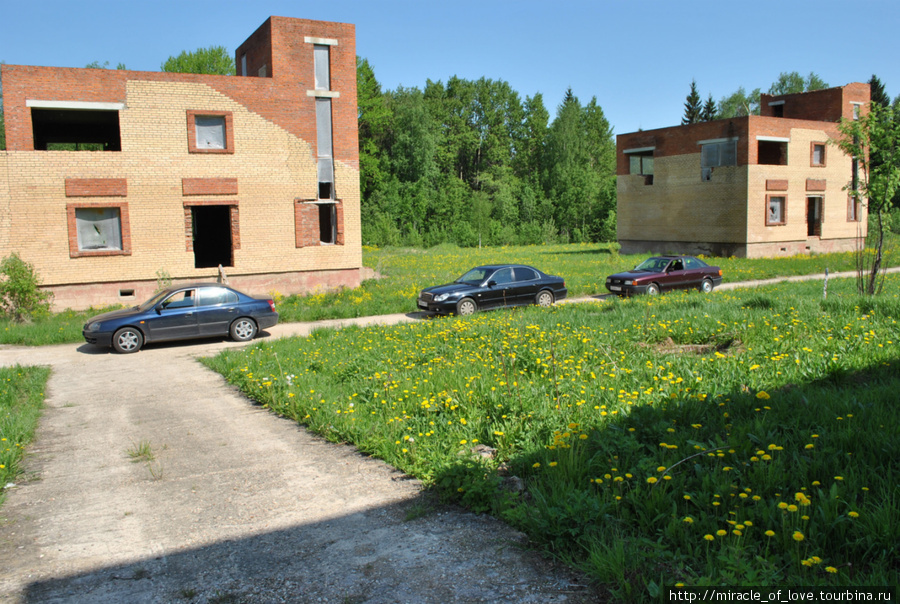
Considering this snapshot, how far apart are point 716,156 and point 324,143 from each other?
2396 centimetres

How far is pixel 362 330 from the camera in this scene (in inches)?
587

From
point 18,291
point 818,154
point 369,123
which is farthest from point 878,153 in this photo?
point 369,123

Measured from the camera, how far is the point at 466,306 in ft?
61.0

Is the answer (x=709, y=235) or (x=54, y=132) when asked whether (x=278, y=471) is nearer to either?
(x=54, y=132)

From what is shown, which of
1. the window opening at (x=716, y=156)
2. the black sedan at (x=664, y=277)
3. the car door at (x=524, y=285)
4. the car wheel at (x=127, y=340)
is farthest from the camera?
the window opening at (x=716, y=156)

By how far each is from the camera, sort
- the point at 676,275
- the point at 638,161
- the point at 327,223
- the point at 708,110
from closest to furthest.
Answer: the point at 676,275 < the point at 327,223 < the point at 638,161 < the point at 708,110

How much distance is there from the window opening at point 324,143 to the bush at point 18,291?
957 cm

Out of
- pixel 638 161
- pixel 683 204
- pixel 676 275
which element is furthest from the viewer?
pixel 638 161

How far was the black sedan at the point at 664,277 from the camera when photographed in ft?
71.4

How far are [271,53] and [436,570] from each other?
2201 centimetres

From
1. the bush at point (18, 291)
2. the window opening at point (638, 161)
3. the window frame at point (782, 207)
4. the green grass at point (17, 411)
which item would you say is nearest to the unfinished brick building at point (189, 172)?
the bush at point (18, 291)

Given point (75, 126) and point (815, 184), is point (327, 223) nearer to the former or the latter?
point (75, 126)

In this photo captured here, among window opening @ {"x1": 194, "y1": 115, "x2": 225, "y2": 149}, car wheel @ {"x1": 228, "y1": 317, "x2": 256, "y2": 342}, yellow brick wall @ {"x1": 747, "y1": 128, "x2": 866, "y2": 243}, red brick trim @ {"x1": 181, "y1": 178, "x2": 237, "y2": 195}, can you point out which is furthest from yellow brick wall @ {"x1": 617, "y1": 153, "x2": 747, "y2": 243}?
car wheel @ {"x1": 228, "y1": 317, "x2": 256, "y2": 342}

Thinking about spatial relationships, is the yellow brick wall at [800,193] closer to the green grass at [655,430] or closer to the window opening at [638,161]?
the window opening at [638,161]
